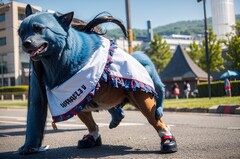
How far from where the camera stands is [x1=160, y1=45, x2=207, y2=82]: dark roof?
29.0m

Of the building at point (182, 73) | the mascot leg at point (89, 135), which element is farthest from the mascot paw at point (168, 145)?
the building at point (182, 73)

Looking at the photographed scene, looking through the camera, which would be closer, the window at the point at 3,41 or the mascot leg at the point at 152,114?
the mascot leg at the point at 152,114

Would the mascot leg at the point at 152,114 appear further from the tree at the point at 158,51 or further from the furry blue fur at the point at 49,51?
the tree at the point at 158,51

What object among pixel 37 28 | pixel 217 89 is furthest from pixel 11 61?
pixel 37 28

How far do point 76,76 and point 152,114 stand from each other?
0.91 metres

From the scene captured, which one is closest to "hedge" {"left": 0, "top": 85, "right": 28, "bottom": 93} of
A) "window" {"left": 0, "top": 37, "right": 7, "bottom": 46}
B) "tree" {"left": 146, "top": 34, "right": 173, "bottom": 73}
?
"window" {"left": 0, "top": 37, "right": 7, "bottom": 46}

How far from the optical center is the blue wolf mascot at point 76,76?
9.37 feet

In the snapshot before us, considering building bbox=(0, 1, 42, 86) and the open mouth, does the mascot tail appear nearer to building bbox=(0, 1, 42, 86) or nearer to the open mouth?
the open mouth

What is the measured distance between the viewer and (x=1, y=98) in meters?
37.0

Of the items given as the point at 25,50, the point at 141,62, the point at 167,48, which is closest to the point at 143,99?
the point at 141,62

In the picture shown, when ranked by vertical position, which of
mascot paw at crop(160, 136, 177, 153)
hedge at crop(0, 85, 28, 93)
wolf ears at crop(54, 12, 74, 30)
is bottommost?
hedge at crop(0, 85, 28, 93)

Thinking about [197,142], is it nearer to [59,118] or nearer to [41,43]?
[59,118]

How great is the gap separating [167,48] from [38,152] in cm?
4898

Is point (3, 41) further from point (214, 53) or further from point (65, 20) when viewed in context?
point (65, 20)
